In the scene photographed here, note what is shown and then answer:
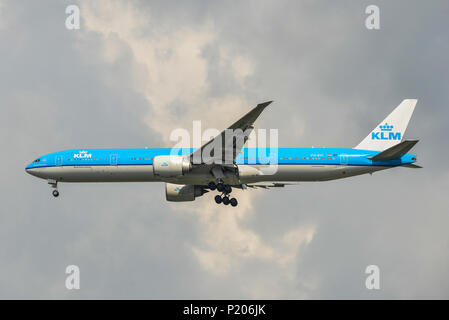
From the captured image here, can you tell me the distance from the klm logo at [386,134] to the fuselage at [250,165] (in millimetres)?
2357

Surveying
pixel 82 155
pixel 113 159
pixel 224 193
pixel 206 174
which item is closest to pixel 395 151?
pixel 224 193

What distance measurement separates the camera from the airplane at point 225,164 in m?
52.4

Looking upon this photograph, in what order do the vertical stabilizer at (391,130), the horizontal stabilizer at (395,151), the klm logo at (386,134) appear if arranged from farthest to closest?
1. the klm logo at (386,134)
2. the vertical stabilizer at (391,130)
3. the horizontal stabilizer at (395,151)

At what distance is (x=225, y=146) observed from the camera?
172 feet

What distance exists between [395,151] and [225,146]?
39.5ft

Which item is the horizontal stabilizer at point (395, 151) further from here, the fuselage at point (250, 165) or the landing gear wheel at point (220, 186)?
the landing gear wheel at point (220, 186)

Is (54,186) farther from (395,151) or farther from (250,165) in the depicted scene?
(395,151)

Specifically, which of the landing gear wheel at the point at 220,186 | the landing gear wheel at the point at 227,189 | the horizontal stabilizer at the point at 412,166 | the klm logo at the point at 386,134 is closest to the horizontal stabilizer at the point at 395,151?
the horizontal stabilizer at the point at 412,166

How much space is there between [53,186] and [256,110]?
1917 cm

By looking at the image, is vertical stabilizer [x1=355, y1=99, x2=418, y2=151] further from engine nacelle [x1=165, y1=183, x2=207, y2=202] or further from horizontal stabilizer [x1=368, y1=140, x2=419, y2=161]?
engine nacelle [x1=165, y1=183, x2=207, y2=202]

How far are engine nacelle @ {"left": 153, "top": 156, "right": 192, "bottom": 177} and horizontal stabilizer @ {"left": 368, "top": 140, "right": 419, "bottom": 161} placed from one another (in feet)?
45.3
